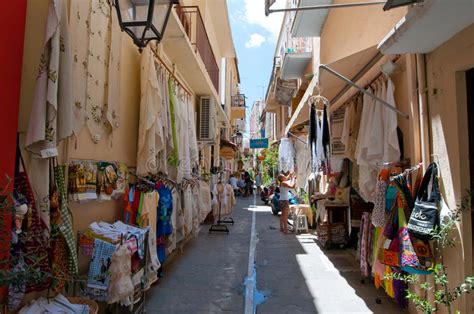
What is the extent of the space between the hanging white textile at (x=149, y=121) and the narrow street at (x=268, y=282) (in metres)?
1.95

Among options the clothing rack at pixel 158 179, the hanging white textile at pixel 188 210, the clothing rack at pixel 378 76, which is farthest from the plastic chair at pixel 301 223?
the clothing rack at pixel 378 76

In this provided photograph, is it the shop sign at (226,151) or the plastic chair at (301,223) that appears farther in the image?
the shop sign at (226,151)

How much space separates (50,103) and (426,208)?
3.37 metres

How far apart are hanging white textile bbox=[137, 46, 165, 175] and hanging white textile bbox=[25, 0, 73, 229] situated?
202 cm

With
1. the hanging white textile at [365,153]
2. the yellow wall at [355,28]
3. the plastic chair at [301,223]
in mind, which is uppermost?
the yellow wall at [355,28]

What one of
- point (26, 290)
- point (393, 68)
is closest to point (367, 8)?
point (393, 68)

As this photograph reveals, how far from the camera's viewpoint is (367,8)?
15.4 feet

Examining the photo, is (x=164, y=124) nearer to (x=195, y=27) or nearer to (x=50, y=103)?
(x=50, y=103)

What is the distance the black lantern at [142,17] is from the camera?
129 inches

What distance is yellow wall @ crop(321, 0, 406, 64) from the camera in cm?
407

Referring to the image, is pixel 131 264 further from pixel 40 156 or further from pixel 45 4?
pixel 45 4

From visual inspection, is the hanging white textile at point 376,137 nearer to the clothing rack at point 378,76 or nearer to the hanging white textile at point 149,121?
the clothing rack at point 378,76

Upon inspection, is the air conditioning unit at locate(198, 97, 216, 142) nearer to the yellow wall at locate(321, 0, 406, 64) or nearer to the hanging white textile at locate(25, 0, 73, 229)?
the yellow wall at locate(321, 0, 406, 64)

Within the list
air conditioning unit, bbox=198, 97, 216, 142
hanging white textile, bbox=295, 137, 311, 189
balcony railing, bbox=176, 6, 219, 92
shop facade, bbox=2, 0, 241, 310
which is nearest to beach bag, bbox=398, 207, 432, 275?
shop facade, bbox=2, 0, 241, 310
